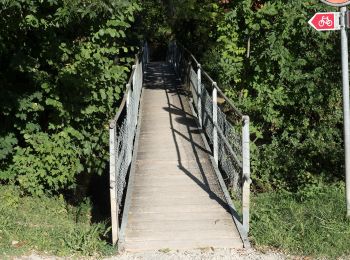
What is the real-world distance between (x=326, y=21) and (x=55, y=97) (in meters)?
4.55

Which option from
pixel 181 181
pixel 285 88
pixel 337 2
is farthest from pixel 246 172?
pixel 285 88

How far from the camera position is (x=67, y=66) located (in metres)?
7.68

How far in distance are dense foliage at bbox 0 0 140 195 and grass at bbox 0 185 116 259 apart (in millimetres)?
420

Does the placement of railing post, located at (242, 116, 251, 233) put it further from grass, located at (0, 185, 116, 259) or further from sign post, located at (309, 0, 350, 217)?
grass, located at (0, 185, 116, 259)

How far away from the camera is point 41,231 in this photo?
5.79m

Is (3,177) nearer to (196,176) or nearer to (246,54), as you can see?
(196,176)

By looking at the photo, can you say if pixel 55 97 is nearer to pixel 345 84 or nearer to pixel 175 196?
pixel 175 196

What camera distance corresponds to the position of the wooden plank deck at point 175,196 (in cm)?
526

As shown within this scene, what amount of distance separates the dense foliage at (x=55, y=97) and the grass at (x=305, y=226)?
3443 millimetres

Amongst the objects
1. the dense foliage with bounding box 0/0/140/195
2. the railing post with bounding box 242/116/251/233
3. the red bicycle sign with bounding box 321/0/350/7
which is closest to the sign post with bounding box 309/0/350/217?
the red bicycle sign with bounding box 321/0/350/7

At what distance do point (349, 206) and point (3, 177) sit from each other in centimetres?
578

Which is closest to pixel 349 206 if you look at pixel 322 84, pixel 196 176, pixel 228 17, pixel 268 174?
pixel 196 176

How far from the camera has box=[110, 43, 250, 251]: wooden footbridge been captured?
526 cm

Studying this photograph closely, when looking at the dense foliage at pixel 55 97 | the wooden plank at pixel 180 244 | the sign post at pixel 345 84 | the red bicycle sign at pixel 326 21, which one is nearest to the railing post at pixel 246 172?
the wooden plank at pixel 180 244
